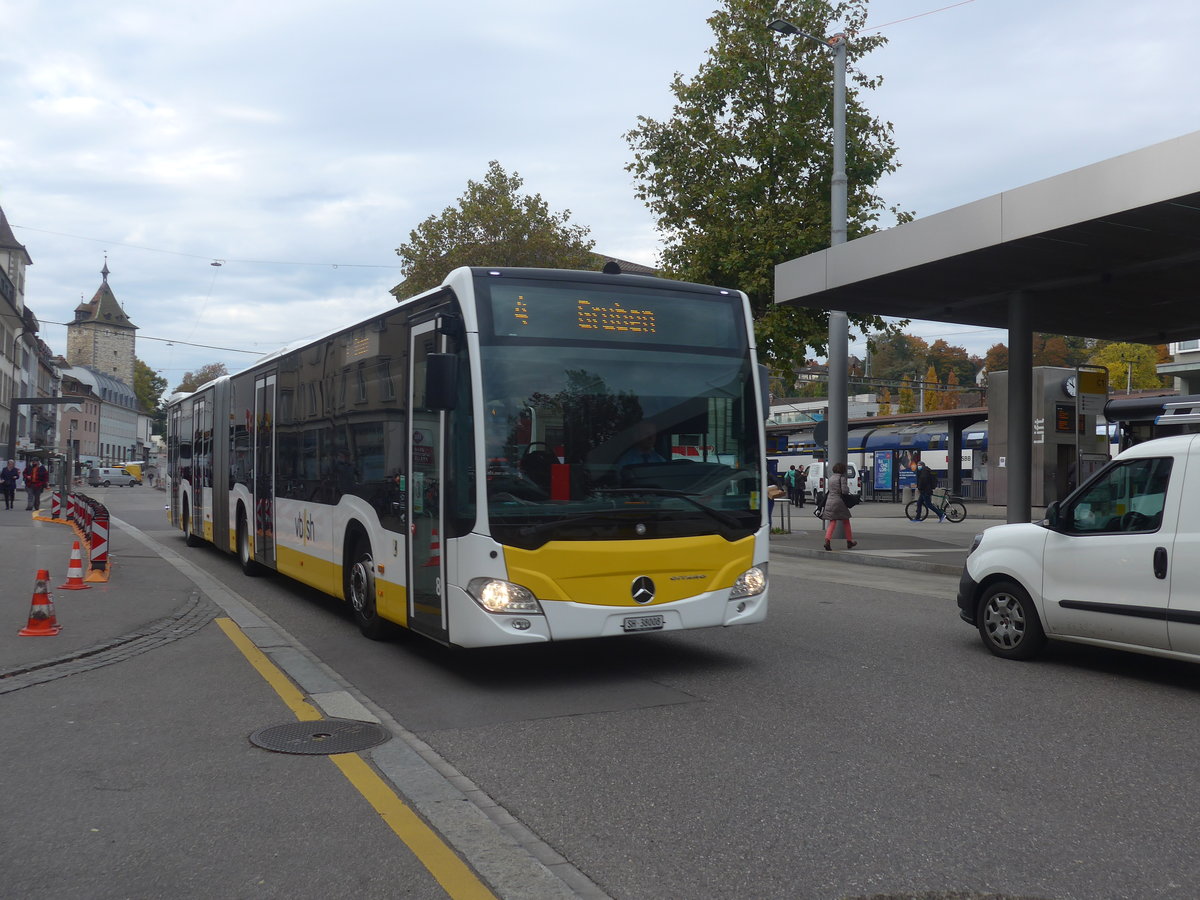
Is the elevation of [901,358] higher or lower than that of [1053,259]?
higher

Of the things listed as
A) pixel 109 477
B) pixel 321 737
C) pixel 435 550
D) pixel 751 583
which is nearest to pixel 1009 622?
pixel 751 583

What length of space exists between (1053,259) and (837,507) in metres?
6.18

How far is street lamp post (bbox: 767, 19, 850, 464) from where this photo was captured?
21.2 meters

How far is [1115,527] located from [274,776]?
581 cm

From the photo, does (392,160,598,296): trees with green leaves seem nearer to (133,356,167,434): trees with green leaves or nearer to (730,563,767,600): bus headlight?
(730,563,767,600): bus headlight

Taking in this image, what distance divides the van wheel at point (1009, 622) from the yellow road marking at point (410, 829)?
509cm

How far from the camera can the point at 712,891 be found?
3.96m

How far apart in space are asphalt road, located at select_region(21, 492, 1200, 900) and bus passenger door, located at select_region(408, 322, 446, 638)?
51 centimetres

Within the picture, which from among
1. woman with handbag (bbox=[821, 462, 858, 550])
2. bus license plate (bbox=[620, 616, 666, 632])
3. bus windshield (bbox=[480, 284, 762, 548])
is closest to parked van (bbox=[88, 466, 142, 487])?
woman with handbag (bbox=[821, 462, 858, 550])

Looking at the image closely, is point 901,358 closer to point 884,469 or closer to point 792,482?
point 884,469

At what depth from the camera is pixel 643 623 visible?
25.0ft

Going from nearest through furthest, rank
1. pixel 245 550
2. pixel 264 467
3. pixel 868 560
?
pixel 264 467 → pixel 245 550 → pixel 868 560

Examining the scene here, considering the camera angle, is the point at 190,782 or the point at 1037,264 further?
the point at 1037,264

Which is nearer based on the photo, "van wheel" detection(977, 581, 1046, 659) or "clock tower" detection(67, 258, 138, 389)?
"van wheel" detection(977, 581, 1046, 659)
